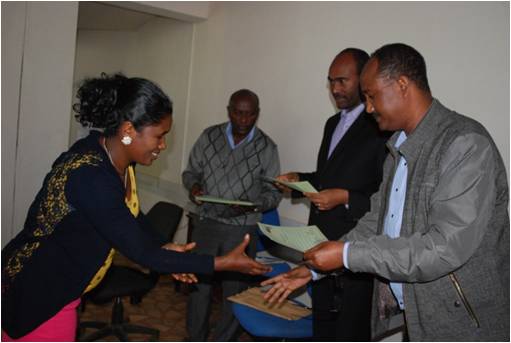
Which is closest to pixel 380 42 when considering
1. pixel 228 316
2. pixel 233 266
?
pixel 233 266

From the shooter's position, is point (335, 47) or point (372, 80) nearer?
point (372, 80)

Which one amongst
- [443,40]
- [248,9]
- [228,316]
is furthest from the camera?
[248,9]

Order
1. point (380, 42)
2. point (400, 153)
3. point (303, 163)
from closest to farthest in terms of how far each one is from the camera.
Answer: point (400, 153) → point (380, 42) → point (303, 163)

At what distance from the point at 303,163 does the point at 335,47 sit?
994 mm

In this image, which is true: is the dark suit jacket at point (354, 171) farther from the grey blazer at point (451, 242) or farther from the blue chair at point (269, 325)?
the grey blazer at point (451, 242)

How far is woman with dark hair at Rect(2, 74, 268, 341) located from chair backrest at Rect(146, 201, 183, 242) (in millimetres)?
1776

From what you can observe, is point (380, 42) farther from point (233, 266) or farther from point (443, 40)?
point (233, 266)

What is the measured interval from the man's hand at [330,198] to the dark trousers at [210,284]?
1.17m

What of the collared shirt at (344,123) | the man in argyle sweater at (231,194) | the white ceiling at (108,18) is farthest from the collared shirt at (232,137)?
the white ceiling at (108,18)

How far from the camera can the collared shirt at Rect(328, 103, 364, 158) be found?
8.57 feet

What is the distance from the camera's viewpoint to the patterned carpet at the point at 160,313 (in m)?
3.77

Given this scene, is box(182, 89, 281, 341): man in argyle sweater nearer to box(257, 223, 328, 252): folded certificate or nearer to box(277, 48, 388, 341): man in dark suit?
box(277, 48, 388, 341): man in dark suit

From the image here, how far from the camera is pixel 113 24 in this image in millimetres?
6668

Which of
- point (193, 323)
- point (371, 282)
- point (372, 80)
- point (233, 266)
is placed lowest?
point (193, 323)
